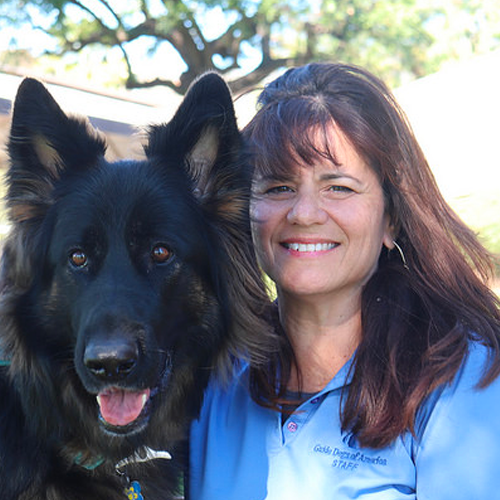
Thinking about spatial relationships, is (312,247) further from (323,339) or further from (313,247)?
(323,339)

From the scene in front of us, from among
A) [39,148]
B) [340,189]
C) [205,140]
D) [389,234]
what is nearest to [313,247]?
[340,189]

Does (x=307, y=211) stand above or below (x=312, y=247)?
above

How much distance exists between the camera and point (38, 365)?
8.98 feet

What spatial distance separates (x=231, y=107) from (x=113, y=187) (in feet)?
2.11

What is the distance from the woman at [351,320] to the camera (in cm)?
253

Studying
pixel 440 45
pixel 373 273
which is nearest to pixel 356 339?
pixel 373 273

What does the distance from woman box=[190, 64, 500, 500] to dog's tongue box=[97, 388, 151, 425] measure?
0.48m

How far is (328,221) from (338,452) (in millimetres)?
1041

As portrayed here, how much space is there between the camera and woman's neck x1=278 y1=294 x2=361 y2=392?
302 centimetres

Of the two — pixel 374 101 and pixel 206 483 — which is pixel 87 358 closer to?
pixel 206 483

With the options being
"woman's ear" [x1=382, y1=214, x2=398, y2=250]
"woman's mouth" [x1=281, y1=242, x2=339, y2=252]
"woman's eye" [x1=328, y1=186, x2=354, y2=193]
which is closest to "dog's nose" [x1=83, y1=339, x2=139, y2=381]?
"woman's mouth" [x1=281, y1=242, x2=339, y2=252]

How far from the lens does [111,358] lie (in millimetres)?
2307

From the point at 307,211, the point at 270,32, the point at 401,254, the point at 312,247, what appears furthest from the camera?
the point at 270,32

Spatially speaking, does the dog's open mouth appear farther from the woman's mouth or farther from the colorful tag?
the woman's mouth
